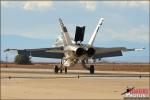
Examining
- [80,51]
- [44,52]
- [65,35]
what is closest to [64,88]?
[80,51]

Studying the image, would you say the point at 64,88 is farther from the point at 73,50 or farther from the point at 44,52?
the point at 44,52

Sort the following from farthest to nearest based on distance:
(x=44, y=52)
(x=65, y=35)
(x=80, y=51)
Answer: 1. (x=44, y=52)
2. (x=65, y=35)
3. (x=80, y=51)

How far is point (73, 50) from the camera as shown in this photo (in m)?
52.3

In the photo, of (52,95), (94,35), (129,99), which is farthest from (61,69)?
(129,99)

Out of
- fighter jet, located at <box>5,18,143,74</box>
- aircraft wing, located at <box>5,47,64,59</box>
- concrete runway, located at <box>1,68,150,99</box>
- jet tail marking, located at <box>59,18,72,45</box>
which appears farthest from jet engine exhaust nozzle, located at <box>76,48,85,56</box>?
concrete runway, located at <box>1,68,150,99</box>

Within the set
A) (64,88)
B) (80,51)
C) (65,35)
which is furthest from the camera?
(65,35)

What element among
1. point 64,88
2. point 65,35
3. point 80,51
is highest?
point 65,35

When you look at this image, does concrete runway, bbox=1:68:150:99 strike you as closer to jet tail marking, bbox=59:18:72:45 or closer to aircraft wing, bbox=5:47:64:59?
jet tail marking, bbox=59:18:72:45

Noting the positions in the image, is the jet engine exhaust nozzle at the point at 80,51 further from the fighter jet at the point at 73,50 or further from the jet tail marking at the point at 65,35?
the jet tail marking at the point at 65,35

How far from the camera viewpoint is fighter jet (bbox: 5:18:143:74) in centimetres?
5113

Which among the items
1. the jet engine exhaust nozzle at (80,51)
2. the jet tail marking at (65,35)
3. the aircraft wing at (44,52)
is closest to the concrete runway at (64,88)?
the jet engine exhaust nozzle at (80,51)

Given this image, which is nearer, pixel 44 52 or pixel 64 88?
pixel 64 88

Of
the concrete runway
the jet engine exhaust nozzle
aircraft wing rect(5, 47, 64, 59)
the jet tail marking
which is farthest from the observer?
aircraft wing rect(5, 47, 64, 59)

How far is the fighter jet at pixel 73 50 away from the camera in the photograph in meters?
51.1
